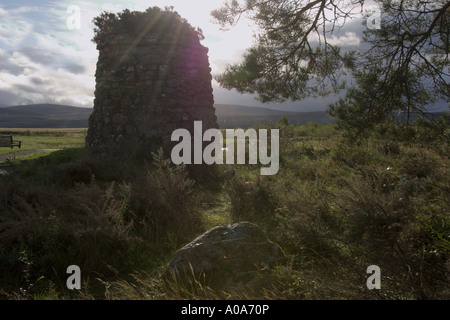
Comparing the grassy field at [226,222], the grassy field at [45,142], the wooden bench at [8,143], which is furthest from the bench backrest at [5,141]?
the grassy field at [226,222]

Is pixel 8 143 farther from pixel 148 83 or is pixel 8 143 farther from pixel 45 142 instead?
pixel 148 83

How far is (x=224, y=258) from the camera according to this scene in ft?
9.41

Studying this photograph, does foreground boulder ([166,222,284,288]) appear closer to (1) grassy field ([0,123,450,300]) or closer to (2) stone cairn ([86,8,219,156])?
(1) grassy field ([0,123,450,300])

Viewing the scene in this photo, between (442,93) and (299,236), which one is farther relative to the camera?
(442,93)

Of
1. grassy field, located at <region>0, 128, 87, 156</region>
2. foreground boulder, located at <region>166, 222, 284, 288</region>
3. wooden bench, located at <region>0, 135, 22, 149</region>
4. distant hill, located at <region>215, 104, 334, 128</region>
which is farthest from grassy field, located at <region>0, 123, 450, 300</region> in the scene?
distant hill, located at <region>215, 104, 334, 128</region>

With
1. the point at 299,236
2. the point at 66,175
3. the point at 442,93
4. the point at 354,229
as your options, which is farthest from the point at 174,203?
the point at 442,93

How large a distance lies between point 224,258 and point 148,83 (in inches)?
260

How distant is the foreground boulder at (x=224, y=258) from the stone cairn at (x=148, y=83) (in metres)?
5.40

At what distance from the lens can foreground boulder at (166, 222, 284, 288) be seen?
Answer: 2.75 meters

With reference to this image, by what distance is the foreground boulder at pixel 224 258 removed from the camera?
275cm

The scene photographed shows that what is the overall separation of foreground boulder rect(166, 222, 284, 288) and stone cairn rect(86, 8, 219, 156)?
5396 millimetres

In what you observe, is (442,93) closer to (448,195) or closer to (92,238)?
(448,195)

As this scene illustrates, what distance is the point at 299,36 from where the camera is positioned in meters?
7.06

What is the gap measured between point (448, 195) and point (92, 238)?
159 inches
